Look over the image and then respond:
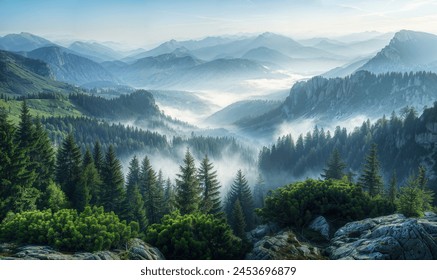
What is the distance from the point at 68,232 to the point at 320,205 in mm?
19398

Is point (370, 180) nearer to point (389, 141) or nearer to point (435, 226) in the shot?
point (435, 226)

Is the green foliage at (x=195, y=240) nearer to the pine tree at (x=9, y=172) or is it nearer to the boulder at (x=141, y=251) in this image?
the boulder at (x=141, y=251)

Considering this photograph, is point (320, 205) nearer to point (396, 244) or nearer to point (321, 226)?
point (321, 226)

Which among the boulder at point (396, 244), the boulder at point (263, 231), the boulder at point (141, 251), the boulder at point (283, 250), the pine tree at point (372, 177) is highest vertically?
the boulder at point (396, 244)

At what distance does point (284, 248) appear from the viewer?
22.1m

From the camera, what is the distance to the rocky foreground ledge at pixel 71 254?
18281mm

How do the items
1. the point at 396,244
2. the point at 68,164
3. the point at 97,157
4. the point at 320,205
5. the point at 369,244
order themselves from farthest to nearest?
the point at 97,157 < the point at 68,164 < the point at 320,205 < the point at 369,244 < the point at 396,244

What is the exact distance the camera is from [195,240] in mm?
23016

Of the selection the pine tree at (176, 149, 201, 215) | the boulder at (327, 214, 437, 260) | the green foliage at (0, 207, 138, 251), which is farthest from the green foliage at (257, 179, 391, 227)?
the pine tree at (176, 149, 201, 215)

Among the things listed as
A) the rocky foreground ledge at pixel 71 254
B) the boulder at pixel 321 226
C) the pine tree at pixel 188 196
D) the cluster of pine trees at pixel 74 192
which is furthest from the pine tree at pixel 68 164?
the boulder at pixel 321 226

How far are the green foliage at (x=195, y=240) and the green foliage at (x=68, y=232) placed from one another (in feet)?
8.32

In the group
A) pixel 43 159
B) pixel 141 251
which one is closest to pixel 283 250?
pixel 141 251

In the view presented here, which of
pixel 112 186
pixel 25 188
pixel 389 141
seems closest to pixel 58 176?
pixel 112 186

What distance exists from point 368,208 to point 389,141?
561 ft
